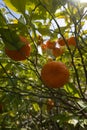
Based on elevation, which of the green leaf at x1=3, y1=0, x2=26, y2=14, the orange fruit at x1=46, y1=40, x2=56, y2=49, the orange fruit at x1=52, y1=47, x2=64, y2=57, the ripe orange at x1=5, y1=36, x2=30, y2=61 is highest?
the green leaf at x1=3, y1=0, x2=26, y2=14

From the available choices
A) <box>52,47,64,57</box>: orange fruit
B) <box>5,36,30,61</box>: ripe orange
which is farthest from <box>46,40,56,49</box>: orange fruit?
<box>5,36,30,61</box>: ripe orange

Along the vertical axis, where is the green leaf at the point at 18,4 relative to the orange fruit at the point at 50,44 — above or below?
above

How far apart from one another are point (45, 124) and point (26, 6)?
1861mm

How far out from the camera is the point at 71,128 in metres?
2.34

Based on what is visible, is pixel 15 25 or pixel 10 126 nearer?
pixel 15 25

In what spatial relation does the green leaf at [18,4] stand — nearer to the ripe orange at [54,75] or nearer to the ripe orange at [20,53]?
the ripe orange at [20,53]

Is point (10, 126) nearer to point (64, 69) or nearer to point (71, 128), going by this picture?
point (71, 128)

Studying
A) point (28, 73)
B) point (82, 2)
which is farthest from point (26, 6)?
point (28, 73)

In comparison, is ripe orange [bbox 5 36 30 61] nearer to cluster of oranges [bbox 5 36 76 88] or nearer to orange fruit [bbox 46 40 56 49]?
cluster of oranges [bbox 5 36 76 88]

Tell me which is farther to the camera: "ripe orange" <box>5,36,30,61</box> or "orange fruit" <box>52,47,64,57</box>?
"orange fruit" <box>52,47,64,57</box>

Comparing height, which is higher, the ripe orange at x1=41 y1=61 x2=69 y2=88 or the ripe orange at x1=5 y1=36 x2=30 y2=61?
the ripe orange at x1=5 y1=36 x2=30 y2=61

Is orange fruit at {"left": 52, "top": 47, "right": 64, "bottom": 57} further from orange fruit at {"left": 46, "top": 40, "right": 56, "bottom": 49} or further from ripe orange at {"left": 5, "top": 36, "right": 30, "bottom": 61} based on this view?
ripe orange at {"left": 5, "top": 36, "right": 30, "bottom": 61}

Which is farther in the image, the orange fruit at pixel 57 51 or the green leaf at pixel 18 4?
the orange fruit at pixel 57 51

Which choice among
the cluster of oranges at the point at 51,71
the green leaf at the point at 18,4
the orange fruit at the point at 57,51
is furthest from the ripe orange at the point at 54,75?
the orange fruit at the point at 57,51
